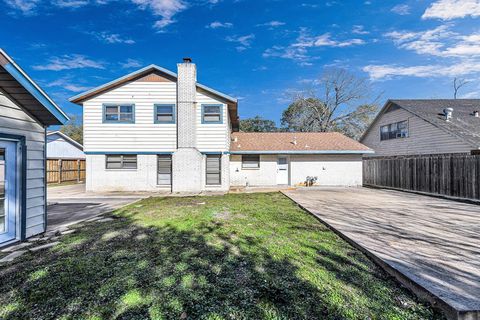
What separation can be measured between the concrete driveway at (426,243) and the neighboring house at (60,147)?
2297 cm

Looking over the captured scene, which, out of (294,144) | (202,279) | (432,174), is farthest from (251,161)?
(202,279)

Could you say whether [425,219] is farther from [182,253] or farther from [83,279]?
[83,279]

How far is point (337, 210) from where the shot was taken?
757 cm

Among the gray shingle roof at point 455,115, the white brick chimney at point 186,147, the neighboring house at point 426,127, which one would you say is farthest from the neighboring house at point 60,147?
the gray shingle roof at point 455,115

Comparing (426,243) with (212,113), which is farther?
(212,113)

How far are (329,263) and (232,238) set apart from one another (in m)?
2.00

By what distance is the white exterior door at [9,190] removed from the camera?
4.44 m

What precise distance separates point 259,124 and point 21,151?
129 ft

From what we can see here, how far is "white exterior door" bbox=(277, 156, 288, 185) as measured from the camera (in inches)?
623

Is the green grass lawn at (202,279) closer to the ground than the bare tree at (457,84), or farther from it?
closer to the ground

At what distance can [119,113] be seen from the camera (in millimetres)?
13039

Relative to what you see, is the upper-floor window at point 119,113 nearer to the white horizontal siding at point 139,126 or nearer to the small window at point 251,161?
the white horizontal siding at point 139,126

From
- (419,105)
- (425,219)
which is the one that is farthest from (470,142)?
(425,219)

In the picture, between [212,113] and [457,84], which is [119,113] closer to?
[212,113]
